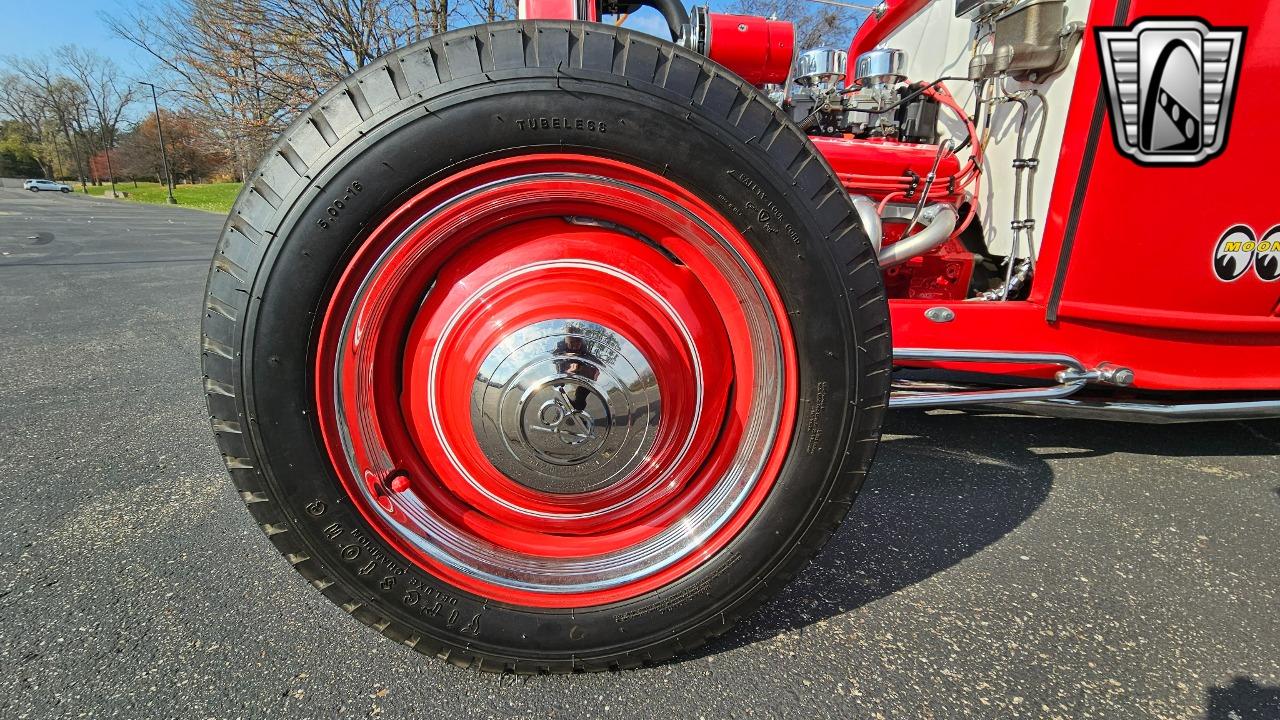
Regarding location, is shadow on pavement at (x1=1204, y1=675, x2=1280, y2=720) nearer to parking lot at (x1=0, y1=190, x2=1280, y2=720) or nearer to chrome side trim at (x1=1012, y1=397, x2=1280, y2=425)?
parking lot at (x1=0, y1=190, x2=1280, y2=720)

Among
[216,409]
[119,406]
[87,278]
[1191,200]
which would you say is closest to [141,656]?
[216,409]

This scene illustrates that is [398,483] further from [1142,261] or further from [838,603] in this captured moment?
[1142,261]

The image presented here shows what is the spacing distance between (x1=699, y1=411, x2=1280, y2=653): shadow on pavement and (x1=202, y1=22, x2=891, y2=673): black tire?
0.38m

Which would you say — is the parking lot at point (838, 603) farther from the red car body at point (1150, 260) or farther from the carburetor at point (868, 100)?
the carburetor at point (868, 100)

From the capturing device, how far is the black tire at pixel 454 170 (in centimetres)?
103

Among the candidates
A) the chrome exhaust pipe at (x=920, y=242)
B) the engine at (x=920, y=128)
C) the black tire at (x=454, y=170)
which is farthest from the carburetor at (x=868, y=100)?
the black tire at (x=454, y=170)

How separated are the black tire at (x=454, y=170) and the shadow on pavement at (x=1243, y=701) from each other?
0.88m

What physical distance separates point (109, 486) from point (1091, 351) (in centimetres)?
313

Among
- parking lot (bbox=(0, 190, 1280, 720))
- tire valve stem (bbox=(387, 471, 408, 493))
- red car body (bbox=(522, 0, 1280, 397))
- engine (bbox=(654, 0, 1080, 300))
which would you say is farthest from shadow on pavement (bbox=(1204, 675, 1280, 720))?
tire valve stem (bbox=(387, 471, 408, 493))

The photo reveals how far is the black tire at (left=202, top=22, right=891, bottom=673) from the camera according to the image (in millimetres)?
1032

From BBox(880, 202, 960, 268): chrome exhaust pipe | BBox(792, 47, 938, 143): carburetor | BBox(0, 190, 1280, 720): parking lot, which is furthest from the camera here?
BBox(792, 47, 938, 143): carburetor

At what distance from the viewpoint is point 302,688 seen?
3.94 feet

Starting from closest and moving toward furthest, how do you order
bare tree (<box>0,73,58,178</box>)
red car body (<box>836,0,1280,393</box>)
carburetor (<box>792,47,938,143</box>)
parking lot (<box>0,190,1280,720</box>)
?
parking lot (<box>0,190,1280,720</box>), red car body (<box>836,0,1280,393</box>), carburetor (<box>792,47,938,143</box>), bare tree (<box>0,73,58,178</box>)

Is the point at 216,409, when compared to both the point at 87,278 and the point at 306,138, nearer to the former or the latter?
the point at 306,138
